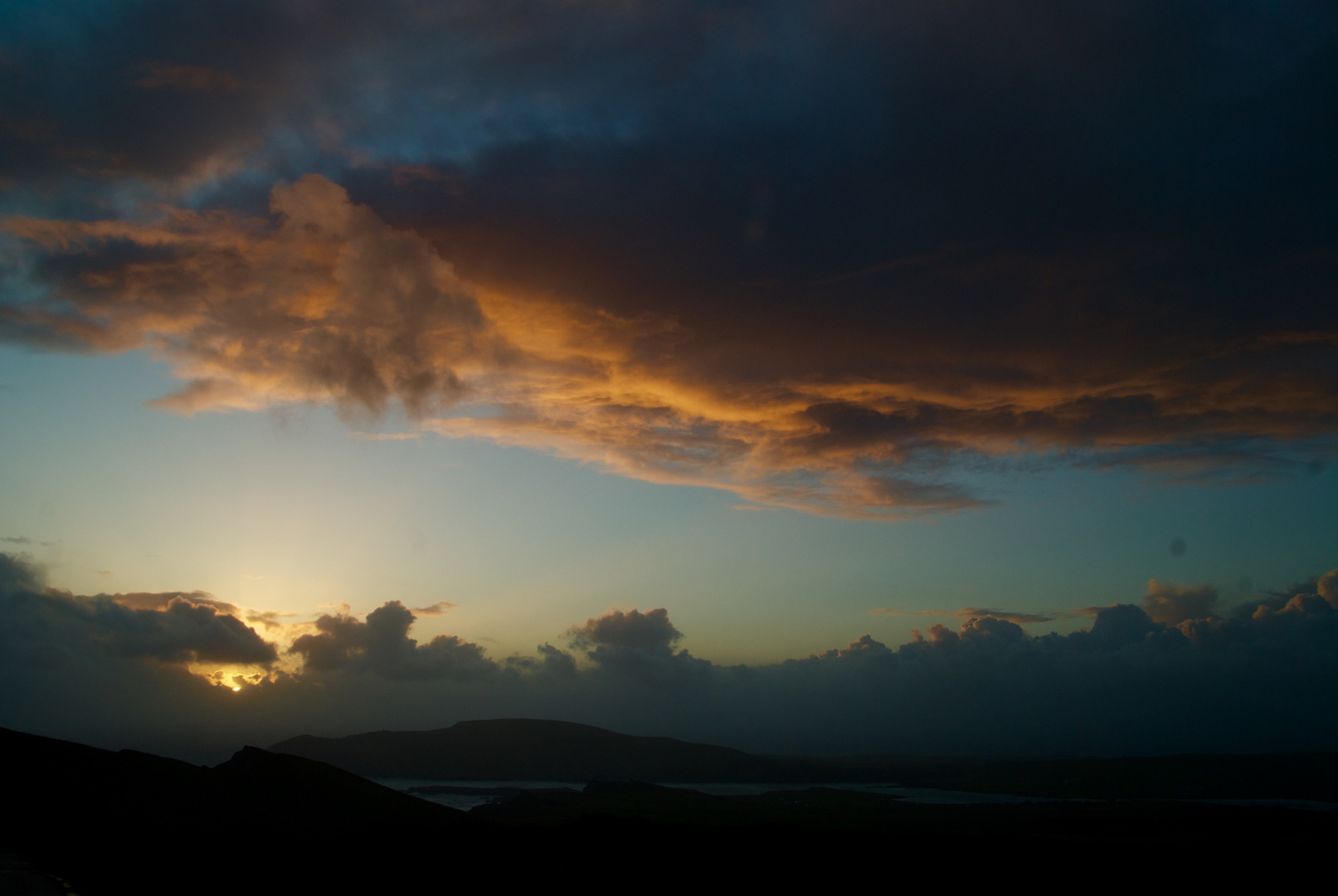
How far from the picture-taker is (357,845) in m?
54.2

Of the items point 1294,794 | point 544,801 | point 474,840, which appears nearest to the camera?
point 474,840

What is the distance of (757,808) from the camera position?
134 metres

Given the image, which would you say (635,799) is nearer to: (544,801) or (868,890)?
(544,801)

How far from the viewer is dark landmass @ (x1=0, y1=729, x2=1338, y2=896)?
45750 mm

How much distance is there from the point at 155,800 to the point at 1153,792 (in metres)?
193

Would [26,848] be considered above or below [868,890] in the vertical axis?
above

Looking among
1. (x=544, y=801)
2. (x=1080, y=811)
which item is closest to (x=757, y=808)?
(x=544, y=801)

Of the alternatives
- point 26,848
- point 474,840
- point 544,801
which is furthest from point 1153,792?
point 26,848

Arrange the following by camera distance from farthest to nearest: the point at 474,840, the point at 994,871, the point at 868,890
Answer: the point at 474,840, the point at 994,871, the point at 868,890

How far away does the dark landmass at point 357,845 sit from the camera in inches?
1801

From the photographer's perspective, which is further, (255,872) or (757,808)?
(757,808)

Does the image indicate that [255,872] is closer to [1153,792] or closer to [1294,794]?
[1153,792]

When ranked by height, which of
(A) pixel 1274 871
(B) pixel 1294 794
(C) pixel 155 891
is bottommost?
(B) pixel 1294 794

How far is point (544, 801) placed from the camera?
5271 inches
